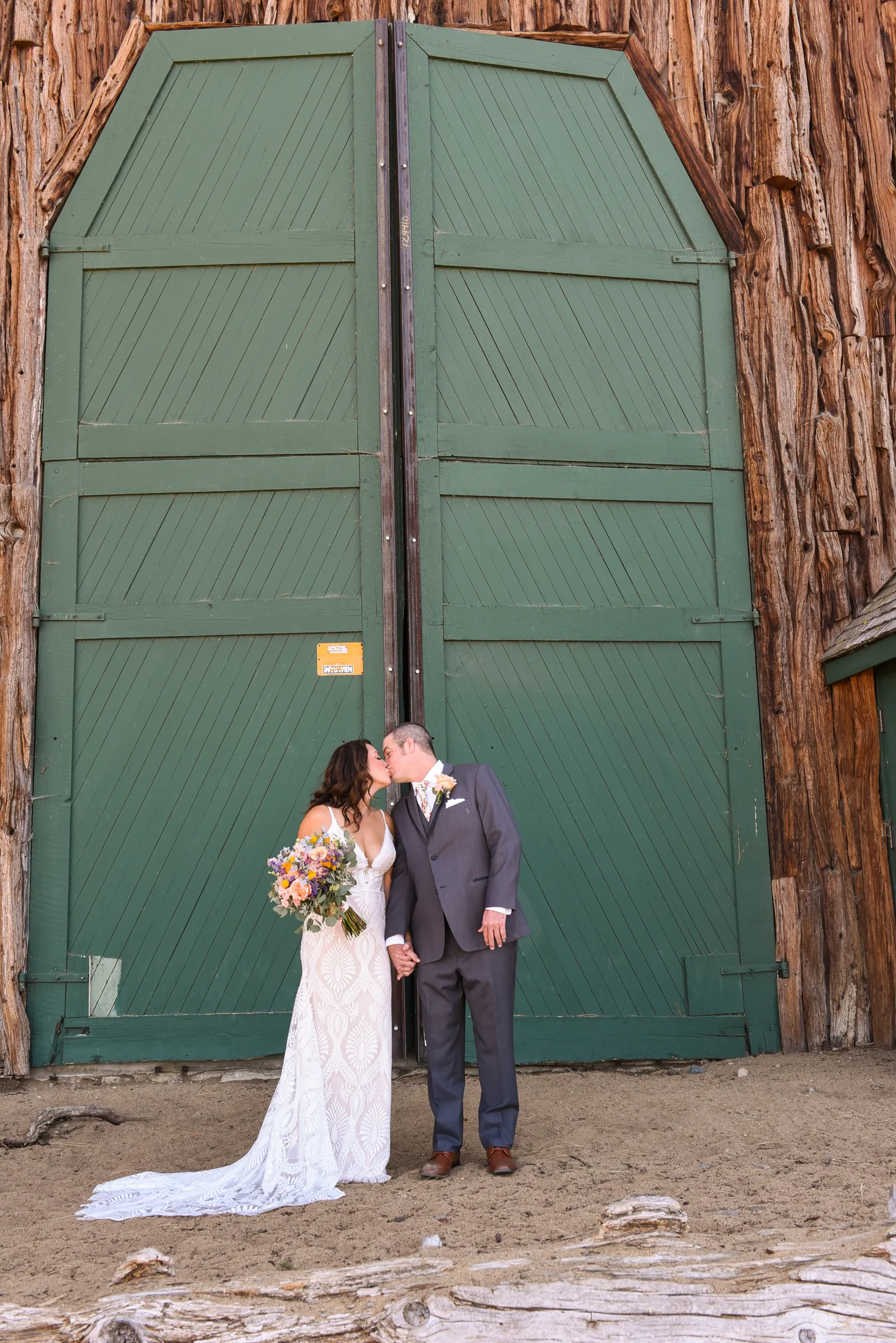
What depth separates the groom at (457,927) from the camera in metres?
4.19

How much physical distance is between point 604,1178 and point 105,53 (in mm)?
6359

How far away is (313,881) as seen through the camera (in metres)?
4.12

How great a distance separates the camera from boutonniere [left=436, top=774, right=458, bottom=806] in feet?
14.4

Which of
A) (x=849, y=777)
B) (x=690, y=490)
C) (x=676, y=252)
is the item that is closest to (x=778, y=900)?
(x=849, y=777)

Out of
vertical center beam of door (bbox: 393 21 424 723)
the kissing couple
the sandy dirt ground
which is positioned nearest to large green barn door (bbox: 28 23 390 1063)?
vertical center beam of door (bbox: 393 21 424 723)

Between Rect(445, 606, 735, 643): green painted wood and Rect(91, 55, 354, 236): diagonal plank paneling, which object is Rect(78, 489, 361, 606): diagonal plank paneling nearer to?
Rect(445, 606, 735, 643): green painted wood

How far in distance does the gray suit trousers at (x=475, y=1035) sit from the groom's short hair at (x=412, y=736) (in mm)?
715

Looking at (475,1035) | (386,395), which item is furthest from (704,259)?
(475,1035)

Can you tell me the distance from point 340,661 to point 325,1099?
245 cm

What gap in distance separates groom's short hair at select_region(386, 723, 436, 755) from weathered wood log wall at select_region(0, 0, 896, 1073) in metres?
2.43

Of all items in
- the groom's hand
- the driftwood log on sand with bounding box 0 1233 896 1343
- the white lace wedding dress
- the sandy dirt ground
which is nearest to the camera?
the driftwood log on sand with bounding box 0 1233 896 1343

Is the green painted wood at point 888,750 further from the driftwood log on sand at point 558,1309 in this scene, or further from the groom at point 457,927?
the driftwood log on sand at point 558,1309

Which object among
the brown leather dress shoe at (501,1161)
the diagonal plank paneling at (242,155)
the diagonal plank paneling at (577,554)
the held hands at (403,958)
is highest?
the diagonal plank paneling at (242,155)

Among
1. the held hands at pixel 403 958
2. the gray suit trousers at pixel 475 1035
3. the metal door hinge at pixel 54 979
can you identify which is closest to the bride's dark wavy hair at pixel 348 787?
the held hands at pixel 403 958
